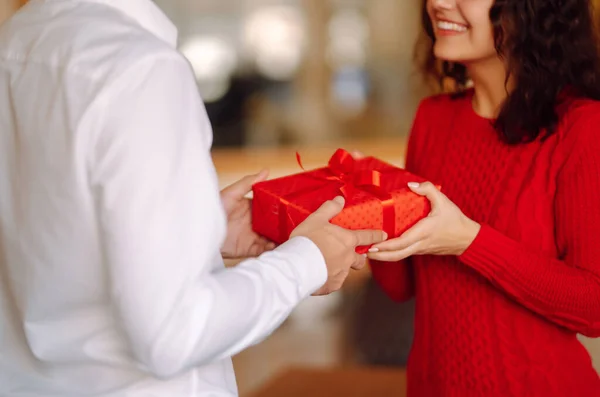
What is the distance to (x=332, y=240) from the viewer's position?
0.96 meters

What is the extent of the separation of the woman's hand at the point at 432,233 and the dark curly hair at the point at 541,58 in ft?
0.69

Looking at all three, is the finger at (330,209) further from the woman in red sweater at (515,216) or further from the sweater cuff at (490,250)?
the sweater cuff at (490,250)

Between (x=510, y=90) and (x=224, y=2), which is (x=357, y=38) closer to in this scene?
(x=224, y=2)

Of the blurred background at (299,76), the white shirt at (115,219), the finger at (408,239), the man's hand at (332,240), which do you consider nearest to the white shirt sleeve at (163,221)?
the white shirt at (115,219)

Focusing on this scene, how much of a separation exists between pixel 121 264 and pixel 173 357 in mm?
118

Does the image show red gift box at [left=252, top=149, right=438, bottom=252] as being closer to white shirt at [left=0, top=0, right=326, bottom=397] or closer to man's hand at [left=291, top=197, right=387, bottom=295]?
man's hand at [left=291, top=197, right=387, bottom=295]

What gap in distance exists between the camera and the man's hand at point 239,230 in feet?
4.13

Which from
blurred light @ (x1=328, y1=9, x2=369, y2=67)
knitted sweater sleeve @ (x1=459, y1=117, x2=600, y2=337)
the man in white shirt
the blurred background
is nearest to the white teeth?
knitted sweater sleeve @ (x1=459, y1=117, x2=600, y2=337)

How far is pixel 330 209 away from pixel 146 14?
39 centimetres

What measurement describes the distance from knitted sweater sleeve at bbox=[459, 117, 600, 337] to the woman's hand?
30 mm

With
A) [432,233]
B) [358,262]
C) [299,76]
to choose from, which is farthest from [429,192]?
[299,76]

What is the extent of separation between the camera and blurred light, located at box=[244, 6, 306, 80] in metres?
3.42

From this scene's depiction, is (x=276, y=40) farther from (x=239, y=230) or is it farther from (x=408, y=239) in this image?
(x=408, y=239)

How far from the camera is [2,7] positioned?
2.49m
